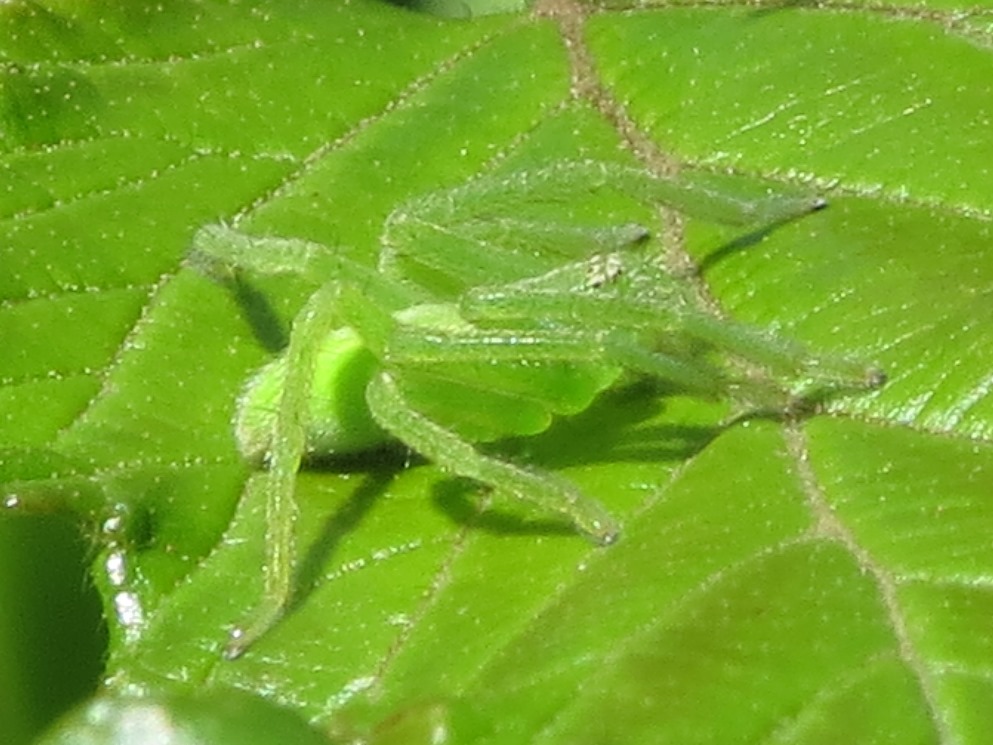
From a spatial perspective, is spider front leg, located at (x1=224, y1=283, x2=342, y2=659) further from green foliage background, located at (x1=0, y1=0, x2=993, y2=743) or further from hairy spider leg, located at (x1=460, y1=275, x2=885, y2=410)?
hairy spider leg, located at (x1=460, y1=275, x2=885, y2=410)

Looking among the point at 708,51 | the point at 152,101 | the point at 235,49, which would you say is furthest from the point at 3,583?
the point at 708,51

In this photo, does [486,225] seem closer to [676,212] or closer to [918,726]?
[676,212]

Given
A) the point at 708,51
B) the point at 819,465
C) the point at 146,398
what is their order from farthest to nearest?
1. the point at 708,51
2. the point at 146,398
3. the point at 819,465

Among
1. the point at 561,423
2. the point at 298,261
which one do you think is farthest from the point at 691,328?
the point at 298,261

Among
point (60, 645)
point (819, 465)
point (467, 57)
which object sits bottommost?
→ point (60, 645)

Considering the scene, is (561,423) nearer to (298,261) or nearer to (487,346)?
(487,346)

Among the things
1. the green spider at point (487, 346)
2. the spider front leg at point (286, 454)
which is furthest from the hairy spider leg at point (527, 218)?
the spider front leg at point (286, 454)

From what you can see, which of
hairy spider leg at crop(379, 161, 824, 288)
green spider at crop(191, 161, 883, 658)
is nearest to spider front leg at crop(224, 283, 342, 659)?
green spider at crop(191, 161, 883, 658)

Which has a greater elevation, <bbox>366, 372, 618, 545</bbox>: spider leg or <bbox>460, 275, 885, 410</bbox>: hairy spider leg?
<bbox>460, 275, 885, 410</bbox>: hairy spider leg
